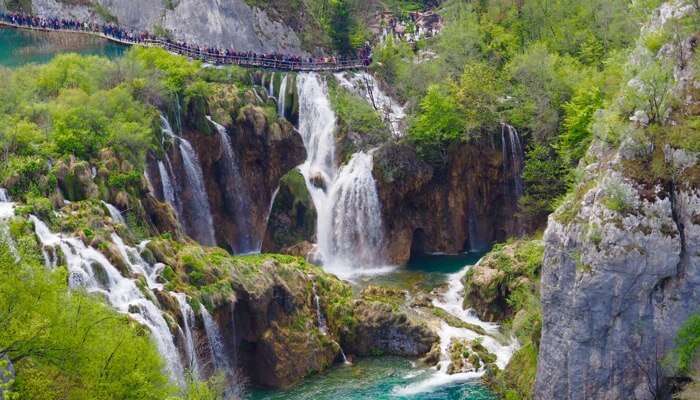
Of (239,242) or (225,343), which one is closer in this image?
(225,343)

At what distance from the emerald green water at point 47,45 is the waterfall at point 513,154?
25424 mm

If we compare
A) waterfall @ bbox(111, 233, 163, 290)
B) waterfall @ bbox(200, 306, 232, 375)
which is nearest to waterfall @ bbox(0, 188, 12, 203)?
waterfall @ bbox(111, 233, 163, 290)

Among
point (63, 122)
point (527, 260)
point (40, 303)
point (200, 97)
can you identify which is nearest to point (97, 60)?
point (200, 97)

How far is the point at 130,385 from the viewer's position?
24672 mm

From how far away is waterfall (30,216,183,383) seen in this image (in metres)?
32.0

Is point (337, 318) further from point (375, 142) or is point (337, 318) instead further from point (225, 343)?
point (375, 142)

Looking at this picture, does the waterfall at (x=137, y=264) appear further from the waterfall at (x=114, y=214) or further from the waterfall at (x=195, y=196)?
the waterfall at (x=195, y=196)

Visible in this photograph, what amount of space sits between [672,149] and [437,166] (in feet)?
82.8

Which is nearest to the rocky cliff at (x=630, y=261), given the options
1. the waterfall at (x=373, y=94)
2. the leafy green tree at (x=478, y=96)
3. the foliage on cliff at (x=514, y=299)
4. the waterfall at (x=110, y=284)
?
the foliage on cliff at (x=514, y=299)

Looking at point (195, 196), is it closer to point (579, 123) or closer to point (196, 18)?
point (196, 18)

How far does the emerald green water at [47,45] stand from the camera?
5934cm

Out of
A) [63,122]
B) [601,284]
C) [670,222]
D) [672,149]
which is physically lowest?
[601,284]

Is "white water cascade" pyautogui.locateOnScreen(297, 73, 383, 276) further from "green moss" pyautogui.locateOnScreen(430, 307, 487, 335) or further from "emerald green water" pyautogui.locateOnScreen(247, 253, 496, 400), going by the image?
"emerald green water" pyautogui.locateOnScreen(247, 253, 496, 400)

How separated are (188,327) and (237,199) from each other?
63.0ft
